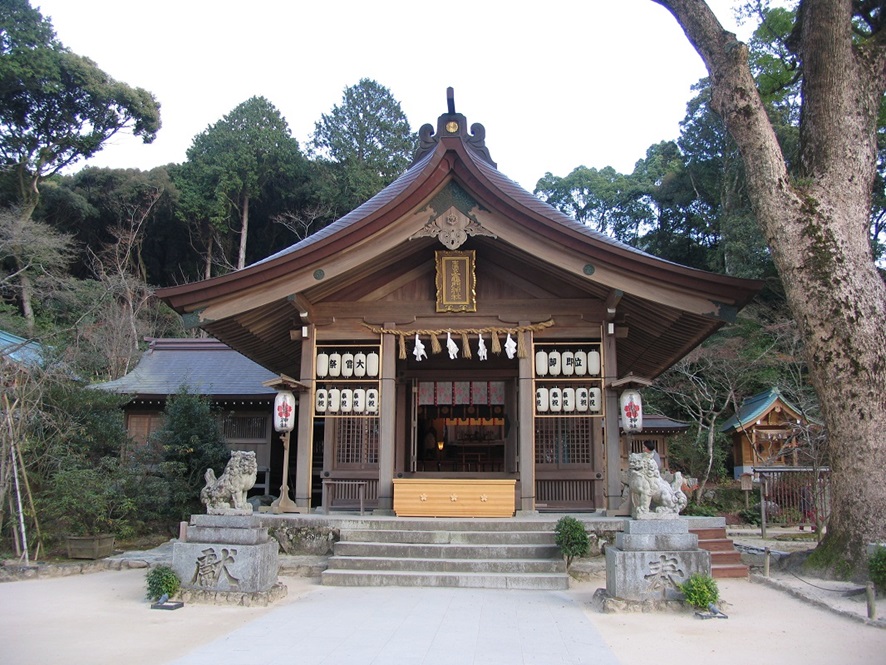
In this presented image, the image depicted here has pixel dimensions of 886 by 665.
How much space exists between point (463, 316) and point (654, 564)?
5.80 m

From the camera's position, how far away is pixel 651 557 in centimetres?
747

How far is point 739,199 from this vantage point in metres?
31.9

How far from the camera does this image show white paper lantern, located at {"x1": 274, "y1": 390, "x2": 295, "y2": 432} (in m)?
11.7

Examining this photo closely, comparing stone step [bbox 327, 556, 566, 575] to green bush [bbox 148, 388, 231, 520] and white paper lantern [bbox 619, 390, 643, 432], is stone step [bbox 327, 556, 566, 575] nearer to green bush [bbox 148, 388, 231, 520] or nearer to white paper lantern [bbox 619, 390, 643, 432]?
white paper lantern [bbox 619, 390, 643, 432]

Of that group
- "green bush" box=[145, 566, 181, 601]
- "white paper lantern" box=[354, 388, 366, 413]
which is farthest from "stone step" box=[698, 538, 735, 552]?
"green bush" box=[145, 566, 181, 601]

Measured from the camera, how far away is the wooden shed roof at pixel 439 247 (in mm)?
10766

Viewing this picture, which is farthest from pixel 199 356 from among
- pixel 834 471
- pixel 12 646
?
pixel 834 471

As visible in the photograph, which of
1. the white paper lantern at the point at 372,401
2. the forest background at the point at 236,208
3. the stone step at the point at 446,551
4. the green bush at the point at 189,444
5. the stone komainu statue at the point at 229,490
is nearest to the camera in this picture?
the stone komainu statue at the point at 229,490

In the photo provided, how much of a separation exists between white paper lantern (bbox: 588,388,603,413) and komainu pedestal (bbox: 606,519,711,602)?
4095mm

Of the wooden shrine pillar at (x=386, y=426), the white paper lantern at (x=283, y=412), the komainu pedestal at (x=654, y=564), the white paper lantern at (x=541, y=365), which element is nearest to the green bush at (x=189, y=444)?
the white paper lantern at (x=283, y=412)

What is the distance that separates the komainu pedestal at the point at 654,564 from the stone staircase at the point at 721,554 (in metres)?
2.58

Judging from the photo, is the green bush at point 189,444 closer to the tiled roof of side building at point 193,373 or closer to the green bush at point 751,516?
the tiled roof of side building at point 193,373

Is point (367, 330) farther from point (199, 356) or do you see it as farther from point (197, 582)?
point (199, 356)

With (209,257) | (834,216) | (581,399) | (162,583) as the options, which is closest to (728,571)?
(581,399)
